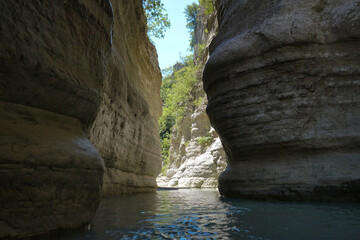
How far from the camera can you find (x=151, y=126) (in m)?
10.6

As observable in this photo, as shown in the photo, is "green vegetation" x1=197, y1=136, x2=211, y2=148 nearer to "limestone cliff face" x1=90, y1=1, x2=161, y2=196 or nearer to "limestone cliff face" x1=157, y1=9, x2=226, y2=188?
"limestone cliff face" x1=157, y1=9, x2=226, y2=188

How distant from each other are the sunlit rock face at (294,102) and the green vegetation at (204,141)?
14.5m

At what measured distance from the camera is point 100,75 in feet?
9.31

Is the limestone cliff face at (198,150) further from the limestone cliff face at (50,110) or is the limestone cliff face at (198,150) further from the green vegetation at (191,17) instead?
the limestone cliff face at (50,110)

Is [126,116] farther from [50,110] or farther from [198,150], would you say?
[198,150]

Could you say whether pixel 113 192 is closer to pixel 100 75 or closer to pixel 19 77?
pixel 100 75

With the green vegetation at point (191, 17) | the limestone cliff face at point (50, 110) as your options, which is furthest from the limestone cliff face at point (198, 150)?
the limestone cliff face at point (50, 110)

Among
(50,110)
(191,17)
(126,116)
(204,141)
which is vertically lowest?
(50,110)

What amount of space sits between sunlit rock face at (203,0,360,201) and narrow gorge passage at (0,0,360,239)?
23mm

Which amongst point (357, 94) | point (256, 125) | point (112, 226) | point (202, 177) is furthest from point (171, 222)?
point (202, 177)

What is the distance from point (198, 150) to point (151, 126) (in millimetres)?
11697

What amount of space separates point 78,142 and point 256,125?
4301 mm

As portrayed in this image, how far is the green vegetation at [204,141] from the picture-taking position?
21016 mm

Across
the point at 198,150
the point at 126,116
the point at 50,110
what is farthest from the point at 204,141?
the point at 50,110
